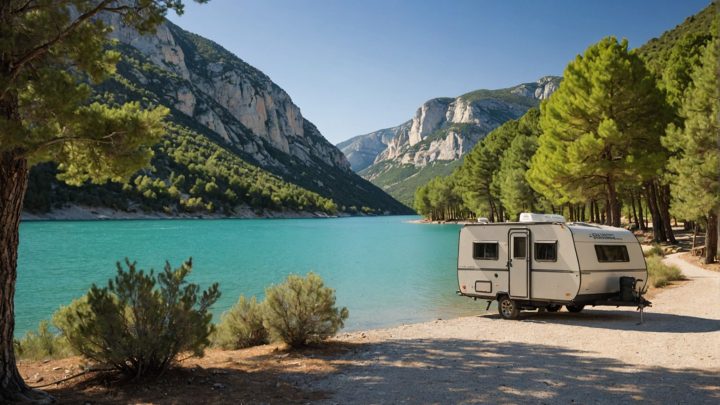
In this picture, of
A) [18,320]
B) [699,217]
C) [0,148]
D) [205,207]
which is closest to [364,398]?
[0,148]

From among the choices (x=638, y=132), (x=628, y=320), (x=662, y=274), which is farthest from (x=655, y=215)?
(x=628, y=320)

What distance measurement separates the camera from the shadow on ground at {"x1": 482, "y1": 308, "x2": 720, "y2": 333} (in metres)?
10.9

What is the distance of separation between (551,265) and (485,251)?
1891mm

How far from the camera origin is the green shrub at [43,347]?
9203 millimetres

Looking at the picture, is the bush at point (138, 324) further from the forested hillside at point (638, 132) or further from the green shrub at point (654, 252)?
the green shrub at point (654, 252)

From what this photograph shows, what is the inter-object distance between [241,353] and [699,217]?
22406 mm

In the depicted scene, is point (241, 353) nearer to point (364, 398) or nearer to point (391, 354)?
point (391, 354)

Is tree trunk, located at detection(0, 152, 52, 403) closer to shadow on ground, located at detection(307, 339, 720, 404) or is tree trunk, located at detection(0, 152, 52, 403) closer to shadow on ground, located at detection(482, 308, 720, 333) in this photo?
shadow on ground, located at detection(307, 339, 720, 404)

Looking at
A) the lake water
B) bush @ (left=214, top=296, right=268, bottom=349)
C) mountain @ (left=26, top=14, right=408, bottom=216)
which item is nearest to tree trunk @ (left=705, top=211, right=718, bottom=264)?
the lake water

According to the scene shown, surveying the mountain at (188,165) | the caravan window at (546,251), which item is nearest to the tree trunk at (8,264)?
the caravan window at (546,251)

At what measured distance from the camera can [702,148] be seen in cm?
2022

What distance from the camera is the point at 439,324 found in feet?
42.0

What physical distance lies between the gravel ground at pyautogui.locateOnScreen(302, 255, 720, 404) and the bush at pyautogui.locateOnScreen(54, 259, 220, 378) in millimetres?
1890

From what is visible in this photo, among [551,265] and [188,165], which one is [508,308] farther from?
[188,165]
